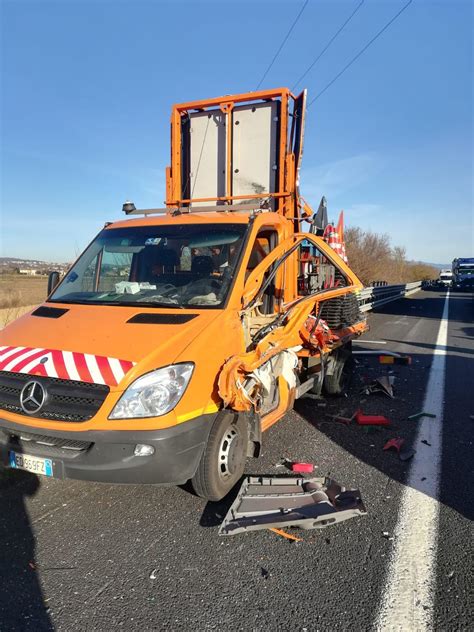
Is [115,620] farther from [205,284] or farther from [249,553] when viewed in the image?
[205,284]

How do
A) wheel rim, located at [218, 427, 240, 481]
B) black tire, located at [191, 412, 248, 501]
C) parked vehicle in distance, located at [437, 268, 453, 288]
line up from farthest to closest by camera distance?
parked vehicle in distance, located at [437, 268, 453, 288], wheel rim, located at [218, 427, 240, 481], black tire, located at [191, 412, 248, 501]

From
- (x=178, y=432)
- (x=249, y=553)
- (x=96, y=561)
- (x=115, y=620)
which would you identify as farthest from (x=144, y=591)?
(x=178, y=432)

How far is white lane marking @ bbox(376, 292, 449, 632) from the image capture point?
7.41 ft

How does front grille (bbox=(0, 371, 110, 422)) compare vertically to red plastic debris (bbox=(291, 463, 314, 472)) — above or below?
above

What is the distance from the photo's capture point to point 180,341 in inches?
116

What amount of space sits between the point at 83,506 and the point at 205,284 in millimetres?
1995

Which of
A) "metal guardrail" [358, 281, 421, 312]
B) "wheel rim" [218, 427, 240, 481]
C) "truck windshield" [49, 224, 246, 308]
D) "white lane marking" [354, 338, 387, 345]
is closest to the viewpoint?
"wheel rim" [218, 427, 240, 481]

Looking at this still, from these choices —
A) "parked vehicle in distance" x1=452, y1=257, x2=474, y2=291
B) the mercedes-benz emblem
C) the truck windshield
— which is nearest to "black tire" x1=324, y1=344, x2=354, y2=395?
the truck windshield

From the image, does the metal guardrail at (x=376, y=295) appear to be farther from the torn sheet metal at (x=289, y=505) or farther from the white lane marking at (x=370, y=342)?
the torn sheet metal at (x=289, y=505)

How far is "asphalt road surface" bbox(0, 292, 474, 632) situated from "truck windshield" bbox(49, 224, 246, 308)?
1.62 metres

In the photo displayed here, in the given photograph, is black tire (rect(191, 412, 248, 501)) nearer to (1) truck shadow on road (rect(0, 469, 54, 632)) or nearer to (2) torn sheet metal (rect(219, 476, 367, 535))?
(2) torn sheet metal (rect(219, 476, 367, 535))

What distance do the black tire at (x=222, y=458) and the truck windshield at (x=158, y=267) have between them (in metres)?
0.96

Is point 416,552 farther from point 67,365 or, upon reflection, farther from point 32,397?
point 32,397

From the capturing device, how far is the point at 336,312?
5973 millimetres
